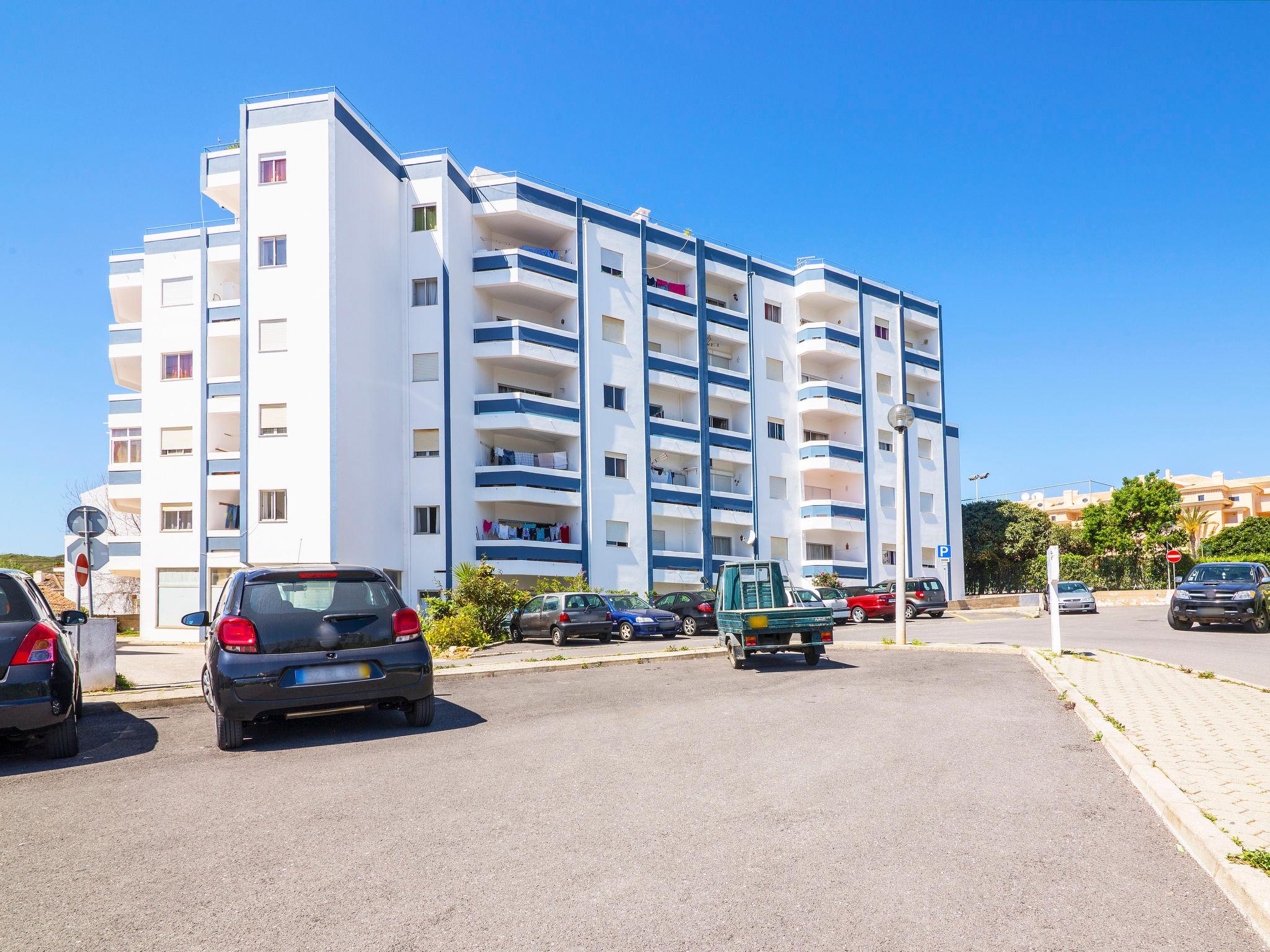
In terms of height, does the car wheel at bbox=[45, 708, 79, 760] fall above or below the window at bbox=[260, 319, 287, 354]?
below

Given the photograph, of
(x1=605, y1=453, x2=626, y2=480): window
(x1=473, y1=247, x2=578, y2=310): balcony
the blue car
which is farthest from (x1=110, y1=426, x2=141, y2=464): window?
the blue car

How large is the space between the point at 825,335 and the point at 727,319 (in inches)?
248

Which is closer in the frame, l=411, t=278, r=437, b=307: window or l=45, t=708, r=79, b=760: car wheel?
l=45, t=708, r=79, b=760: car wheel

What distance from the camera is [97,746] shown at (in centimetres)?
889

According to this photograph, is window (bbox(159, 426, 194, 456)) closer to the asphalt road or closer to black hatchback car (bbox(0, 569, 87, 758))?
the asphalt road

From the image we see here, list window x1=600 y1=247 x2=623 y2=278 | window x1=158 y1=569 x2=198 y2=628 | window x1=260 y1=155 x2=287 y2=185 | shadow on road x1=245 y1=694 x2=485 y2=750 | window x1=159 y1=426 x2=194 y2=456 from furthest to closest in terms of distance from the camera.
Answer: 1. window x1=600 y1=247 x2=623 y2=278
2. window x1=159 y1=426 x2=194 y2=456
3. window x1=158 y1=569 x2=198 y2=628
4. window x1=260 y1=155 x2=287 y2=185
5. shadow on road x1=245 y1=694 x2=485 y2=750

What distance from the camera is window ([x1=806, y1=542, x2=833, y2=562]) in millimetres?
51438

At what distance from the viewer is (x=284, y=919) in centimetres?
407

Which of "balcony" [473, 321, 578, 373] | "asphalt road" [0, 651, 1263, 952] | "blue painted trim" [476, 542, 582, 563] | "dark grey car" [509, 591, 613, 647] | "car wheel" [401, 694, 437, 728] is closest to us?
"asphalt road" [0, 651, 1263, 952]

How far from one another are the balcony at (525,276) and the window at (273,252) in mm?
8127

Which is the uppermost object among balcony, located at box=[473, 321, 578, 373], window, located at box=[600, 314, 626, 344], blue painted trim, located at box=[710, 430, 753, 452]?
window, located at box=[600, 314, 626, 344]

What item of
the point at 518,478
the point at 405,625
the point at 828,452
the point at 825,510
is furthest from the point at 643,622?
the point at 828,452

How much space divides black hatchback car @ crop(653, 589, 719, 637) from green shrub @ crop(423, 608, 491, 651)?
7170 mm

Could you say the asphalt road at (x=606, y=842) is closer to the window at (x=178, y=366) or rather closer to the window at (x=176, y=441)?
the window at (x=176, y=441)
